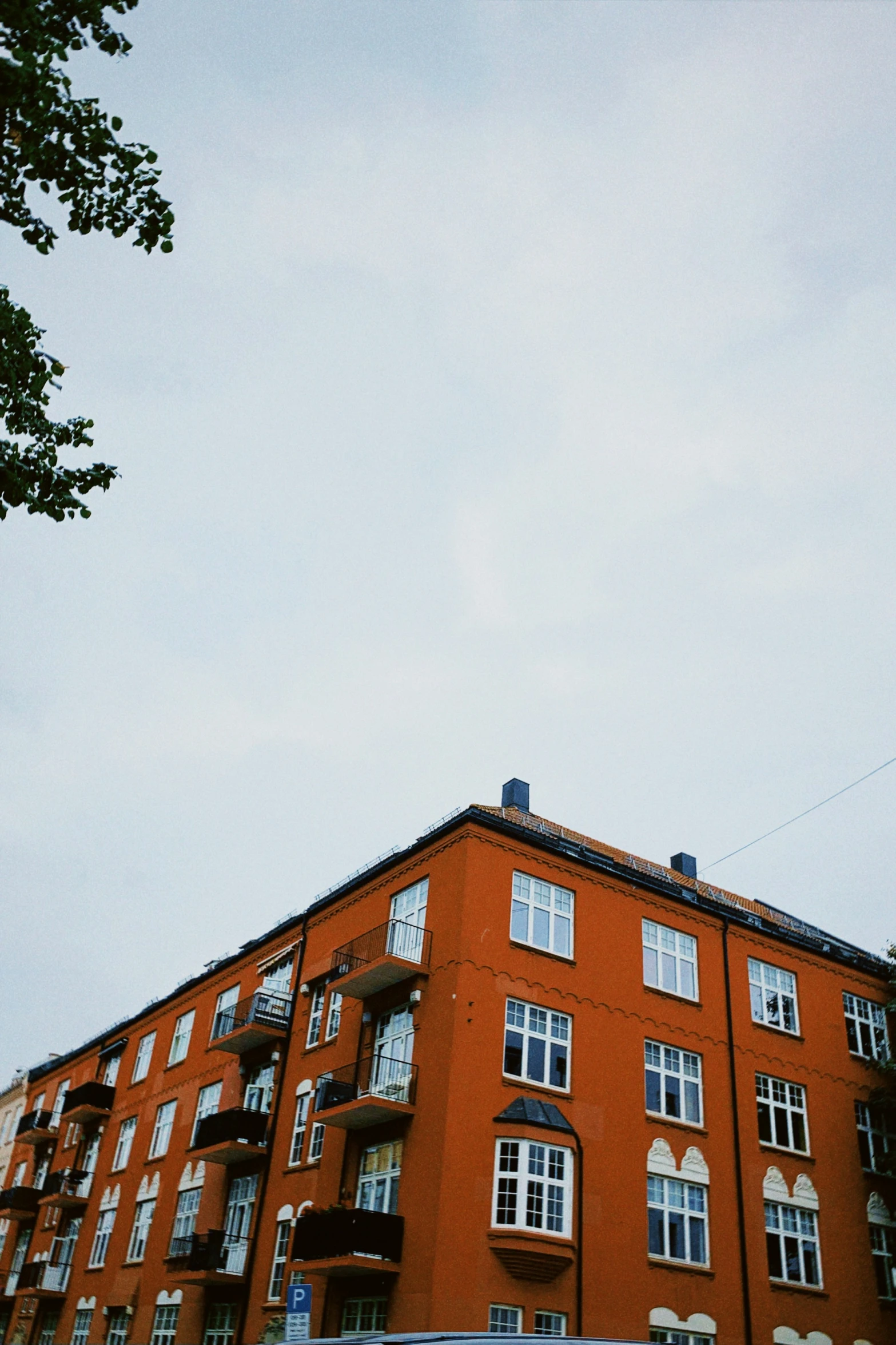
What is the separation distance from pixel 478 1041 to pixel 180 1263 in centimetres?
1370

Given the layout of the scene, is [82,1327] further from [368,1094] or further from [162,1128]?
[368,1094]

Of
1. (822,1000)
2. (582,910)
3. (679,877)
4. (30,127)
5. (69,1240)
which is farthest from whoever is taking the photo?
(69,1240)

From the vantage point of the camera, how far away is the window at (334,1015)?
27250 mm

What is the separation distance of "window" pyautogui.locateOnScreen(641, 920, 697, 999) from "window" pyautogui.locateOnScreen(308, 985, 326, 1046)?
8.56 metres

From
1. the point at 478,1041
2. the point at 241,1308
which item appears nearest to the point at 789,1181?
the point at 478,1041

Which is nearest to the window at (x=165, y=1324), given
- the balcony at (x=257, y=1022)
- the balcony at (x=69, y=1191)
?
the balcony at (x=257, y=1022)

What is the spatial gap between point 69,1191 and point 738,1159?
26871 mm

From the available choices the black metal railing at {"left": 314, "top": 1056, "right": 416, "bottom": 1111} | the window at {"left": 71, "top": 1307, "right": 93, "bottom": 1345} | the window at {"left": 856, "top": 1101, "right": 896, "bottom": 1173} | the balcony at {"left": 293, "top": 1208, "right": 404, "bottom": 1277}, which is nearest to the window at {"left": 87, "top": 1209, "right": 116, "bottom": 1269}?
the window at {"left": 71, "top": 1307, "right": 93, "bottom": 1345}

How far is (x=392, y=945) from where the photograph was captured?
25.1m

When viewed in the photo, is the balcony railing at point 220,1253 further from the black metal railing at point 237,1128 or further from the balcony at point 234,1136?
the black metal railing at point 237,1128

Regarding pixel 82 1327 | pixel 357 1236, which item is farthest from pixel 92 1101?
pixel 357 1236

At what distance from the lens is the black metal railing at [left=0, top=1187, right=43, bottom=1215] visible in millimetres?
43469

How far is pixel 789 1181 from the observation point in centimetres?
2567

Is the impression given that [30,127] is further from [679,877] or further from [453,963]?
[679,877]
